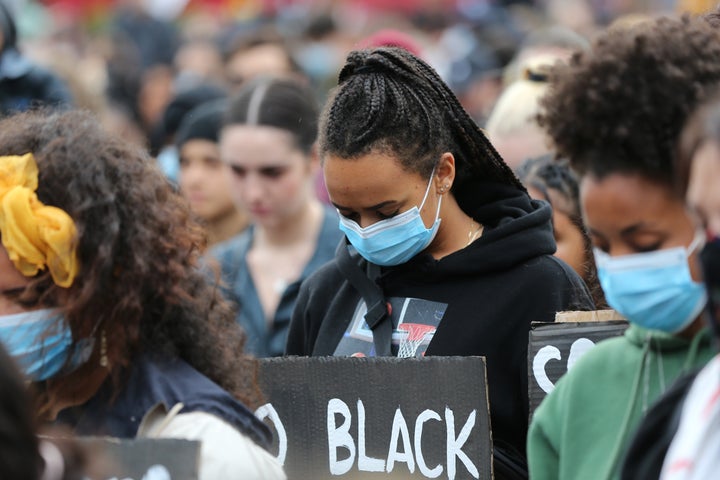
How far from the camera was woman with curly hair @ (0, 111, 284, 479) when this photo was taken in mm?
3109

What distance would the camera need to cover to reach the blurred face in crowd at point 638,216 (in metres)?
2.91

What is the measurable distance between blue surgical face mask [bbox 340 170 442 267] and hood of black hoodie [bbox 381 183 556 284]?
8cm

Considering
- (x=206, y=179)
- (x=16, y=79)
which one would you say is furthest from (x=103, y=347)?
(x=16, y=79)

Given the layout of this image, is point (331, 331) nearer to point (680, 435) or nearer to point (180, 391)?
point (180, 391)

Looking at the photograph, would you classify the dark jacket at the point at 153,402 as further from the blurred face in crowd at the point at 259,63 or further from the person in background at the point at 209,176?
the blurred face in crowd at the point at 259,63

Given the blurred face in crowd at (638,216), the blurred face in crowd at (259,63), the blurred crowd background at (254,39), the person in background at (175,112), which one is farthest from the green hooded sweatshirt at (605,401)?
the blurred face in crowd at (259,63)

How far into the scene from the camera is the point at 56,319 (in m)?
3.14

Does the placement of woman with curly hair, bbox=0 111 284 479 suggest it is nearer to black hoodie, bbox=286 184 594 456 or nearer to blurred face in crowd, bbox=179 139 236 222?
black hoodie, bbox=286 184 594 456

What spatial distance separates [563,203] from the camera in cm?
505

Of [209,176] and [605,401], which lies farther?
[209,176]

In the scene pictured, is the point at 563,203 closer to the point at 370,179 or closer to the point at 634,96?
the point at 370,179

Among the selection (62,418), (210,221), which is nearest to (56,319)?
(62,418)

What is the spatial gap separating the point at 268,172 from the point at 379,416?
2884 mm

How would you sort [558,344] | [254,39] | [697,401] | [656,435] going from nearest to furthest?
1. [697,401]
2. [656,435]
3. [558,344]
4. [254,39]
